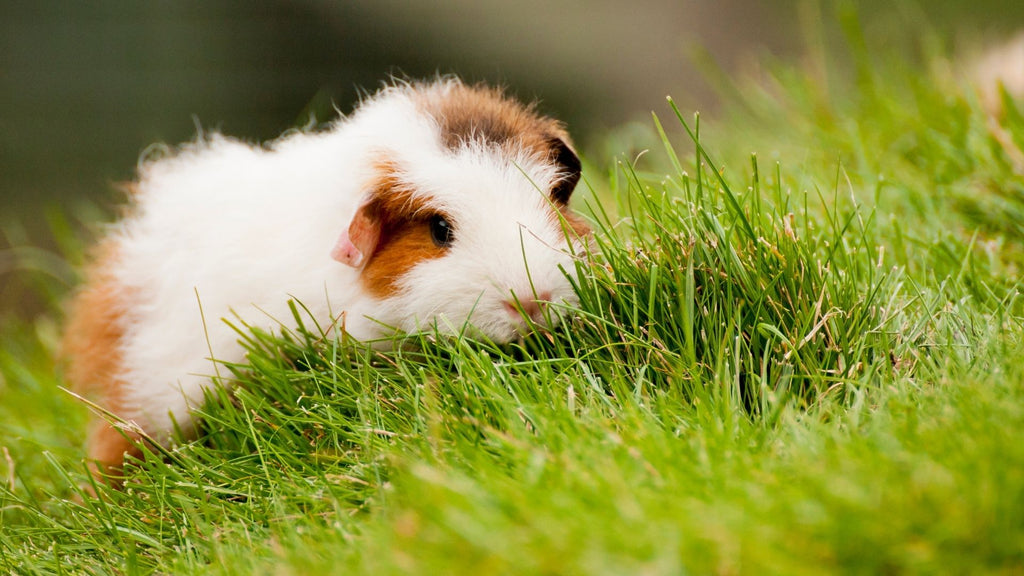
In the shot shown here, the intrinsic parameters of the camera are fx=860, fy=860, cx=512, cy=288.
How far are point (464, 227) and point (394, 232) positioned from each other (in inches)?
10.8

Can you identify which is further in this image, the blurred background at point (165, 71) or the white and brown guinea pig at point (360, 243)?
the blurred background at point (165, 71)

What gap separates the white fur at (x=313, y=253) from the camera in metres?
2.45

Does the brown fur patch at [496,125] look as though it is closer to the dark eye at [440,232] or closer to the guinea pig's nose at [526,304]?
the dark eye at [440,232]

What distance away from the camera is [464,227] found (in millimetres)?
2492

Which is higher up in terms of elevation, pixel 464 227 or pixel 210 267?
pixel 464 227

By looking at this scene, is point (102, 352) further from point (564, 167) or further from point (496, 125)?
point (564, 167)

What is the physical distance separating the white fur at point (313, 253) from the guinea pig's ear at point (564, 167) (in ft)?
0.42

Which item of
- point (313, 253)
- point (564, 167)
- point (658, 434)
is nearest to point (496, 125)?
point (564, 167)

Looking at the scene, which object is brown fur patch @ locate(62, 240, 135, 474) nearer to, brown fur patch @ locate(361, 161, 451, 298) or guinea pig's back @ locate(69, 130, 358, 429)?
guinea pig's back @ locate(69, 130, 358, 429)

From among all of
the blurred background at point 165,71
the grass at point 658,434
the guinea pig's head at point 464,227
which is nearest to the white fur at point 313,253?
the guinea pig's head at point 464,227

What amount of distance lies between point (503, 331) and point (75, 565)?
1295 millimetres

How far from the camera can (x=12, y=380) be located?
4.26 meters

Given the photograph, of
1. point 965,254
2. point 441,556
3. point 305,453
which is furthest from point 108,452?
point 965,254

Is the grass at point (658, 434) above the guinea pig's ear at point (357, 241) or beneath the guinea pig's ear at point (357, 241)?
beneath
